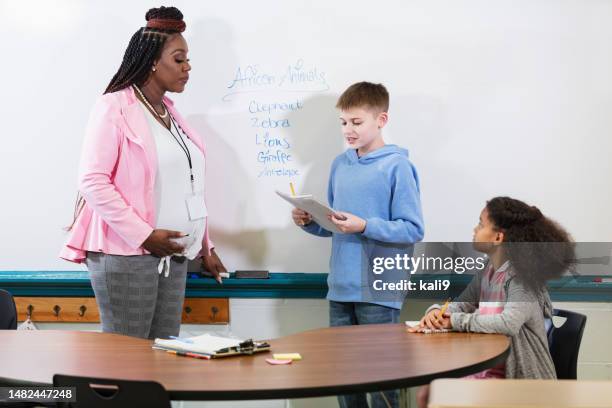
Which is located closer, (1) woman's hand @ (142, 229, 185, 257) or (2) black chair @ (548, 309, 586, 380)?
(2) black chair @ (548, 309, 586, 380)

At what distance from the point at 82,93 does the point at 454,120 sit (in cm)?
169

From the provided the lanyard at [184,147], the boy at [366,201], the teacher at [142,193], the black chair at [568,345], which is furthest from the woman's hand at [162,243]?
the black chair at [568,345]

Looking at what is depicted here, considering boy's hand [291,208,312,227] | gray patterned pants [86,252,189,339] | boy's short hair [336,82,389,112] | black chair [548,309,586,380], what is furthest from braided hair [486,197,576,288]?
gray patterned pants [86,252,189,339]

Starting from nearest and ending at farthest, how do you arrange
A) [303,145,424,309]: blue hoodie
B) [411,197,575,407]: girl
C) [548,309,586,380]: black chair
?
[411,197,575,407]: girl
[548,309,586,380]: black chair
[303,145,424,309]: blue hoodie

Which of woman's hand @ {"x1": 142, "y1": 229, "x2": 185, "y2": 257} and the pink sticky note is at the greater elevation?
woman's hand @ {"x1": 142, "y1": 229, "x2": 185, "y2": 257}

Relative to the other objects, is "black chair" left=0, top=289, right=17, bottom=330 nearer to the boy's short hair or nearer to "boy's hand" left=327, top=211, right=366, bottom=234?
"boy's hand" left=327, top=211, right=366, bottom=234

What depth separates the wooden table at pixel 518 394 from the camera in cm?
133

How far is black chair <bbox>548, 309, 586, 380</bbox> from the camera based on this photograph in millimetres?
2631

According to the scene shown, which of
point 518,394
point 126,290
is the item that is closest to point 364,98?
point 126,290

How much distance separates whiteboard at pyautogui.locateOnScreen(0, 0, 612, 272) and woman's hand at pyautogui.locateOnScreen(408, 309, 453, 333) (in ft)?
3.23

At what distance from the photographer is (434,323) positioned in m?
2.50

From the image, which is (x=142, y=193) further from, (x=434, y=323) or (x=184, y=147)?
(x=434, y=323)

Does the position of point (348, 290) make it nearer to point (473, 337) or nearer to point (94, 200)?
point (473, 337)

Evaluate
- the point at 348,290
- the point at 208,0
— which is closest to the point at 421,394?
the point at 348,290
